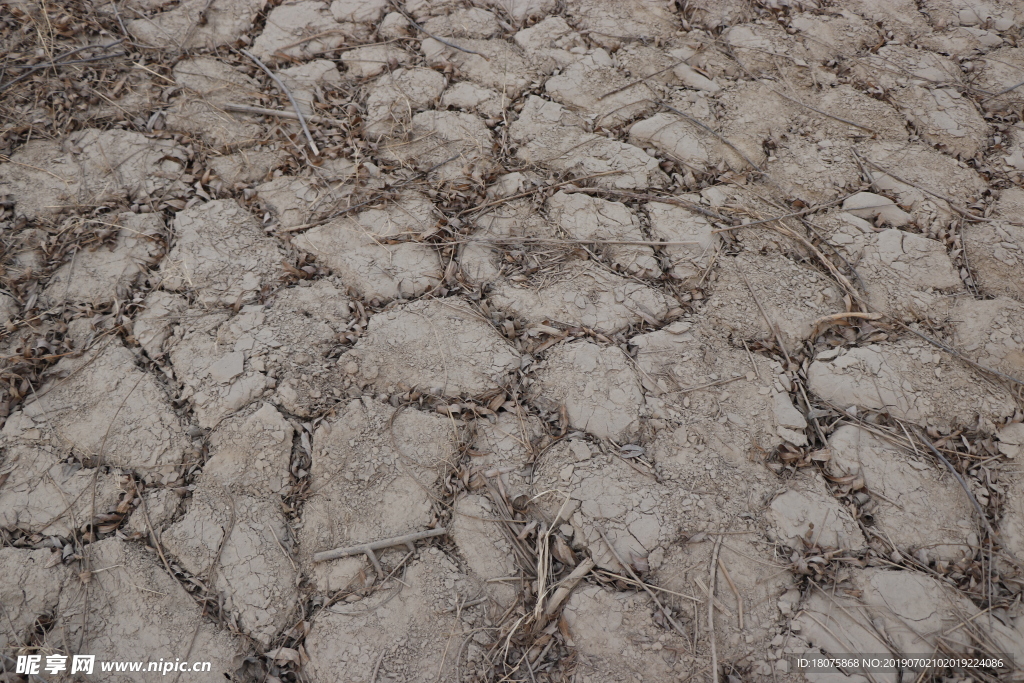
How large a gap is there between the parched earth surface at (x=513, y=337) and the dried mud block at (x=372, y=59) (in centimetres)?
2

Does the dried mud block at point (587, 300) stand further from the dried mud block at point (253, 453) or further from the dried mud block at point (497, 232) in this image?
the dried mud block at point (253, 453)

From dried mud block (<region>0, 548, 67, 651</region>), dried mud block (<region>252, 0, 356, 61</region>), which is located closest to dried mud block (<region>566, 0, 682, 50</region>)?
dried mud block (<region>252, 0, 356, 61</region>)

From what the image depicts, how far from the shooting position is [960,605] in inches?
48.4

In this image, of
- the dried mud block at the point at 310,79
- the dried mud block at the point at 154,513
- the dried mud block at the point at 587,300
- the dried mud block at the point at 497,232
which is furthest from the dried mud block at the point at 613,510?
the dried mud block at the point at 310,79

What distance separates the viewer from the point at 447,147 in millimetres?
1894

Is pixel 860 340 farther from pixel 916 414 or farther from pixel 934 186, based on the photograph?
pixel 934 186

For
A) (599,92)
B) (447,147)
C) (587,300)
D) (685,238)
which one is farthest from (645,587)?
(599,92)

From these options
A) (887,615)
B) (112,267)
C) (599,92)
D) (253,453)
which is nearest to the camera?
(887,615)

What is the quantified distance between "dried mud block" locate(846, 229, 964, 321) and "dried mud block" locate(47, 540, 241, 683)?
1.91 metres

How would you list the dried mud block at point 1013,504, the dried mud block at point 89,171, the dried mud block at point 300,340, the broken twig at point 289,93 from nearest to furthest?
Answer: the dried mud block at point 1013,504 < the dried mud block at point 300,340 < the dried mud block at point 89,171 < the broken twig at point 289,93

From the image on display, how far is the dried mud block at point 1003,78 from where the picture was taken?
1.91 metres

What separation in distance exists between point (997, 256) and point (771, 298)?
2.28 feet

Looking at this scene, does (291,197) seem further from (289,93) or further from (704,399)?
(704,399)

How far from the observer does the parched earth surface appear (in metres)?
1.27
